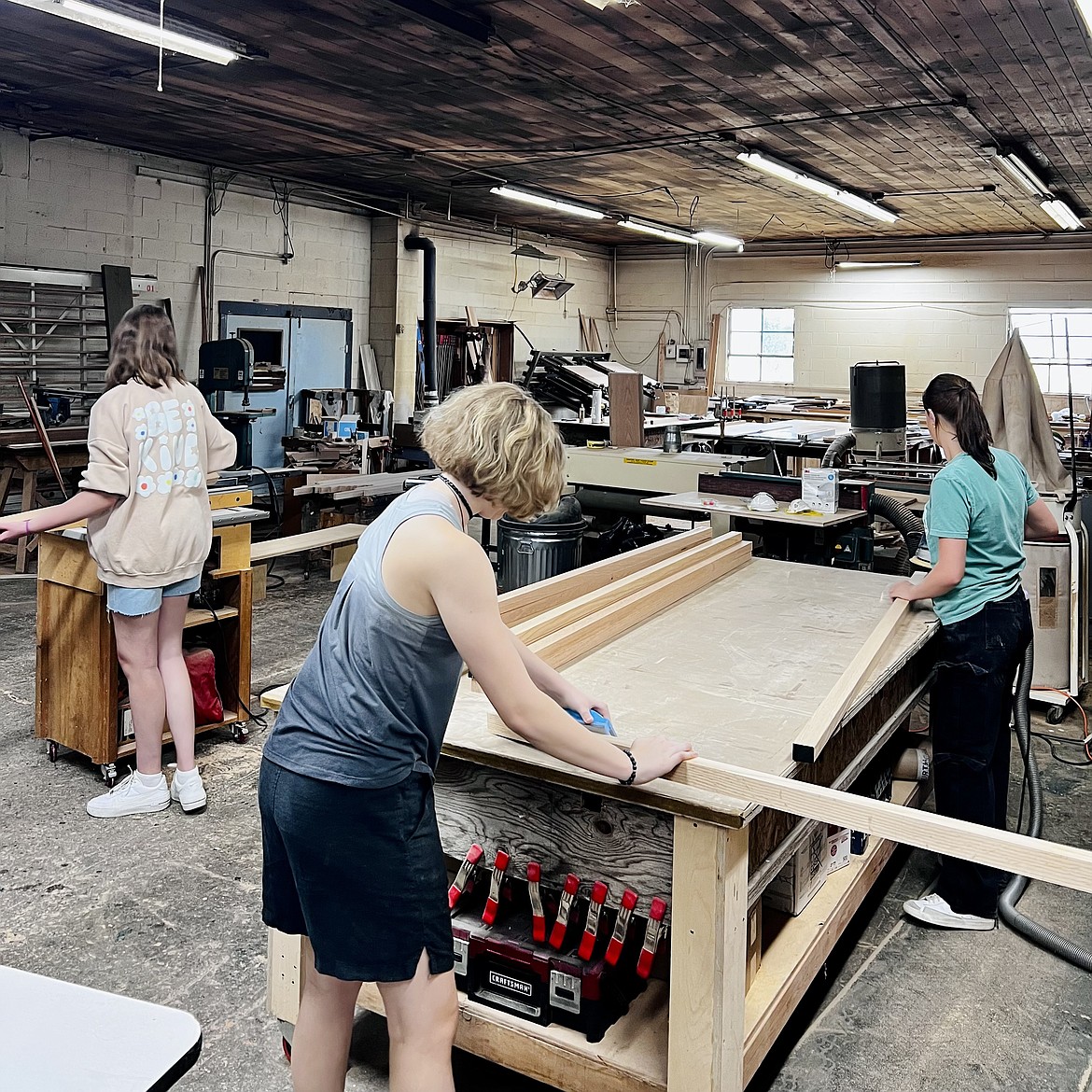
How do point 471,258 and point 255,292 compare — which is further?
point 471,258

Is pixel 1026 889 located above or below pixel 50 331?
below

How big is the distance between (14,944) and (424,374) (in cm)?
864

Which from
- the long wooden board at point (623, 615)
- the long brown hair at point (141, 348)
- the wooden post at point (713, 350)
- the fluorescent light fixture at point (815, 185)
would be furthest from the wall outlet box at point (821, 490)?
the wooden post at point (713, 350)

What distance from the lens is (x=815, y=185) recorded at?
328 inches

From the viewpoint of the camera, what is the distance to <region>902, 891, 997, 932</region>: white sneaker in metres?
2.89

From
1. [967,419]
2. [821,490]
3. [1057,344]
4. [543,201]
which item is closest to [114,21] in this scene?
[821,490]

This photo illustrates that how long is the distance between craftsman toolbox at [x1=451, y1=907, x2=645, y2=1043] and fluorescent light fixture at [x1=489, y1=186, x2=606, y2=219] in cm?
762

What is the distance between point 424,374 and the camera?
1084 centimetres

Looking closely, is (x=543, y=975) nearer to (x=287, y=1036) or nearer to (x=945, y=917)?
(x=287, y=1036)

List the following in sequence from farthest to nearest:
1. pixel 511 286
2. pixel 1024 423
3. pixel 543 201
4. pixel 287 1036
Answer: pixel 511 286, pixel 543 201, pixel 1024 423, pixel 287 1036

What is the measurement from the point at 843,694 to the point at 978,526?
0.93m

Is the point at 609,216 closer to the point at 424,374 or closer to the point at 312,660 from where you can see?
the point at 424,374

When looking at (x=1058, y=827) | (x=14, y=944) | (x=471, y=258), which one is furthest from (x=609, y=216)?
(x=14, y=944)

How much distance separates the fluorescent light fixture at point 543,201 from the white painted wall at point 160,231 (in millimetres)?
1808
